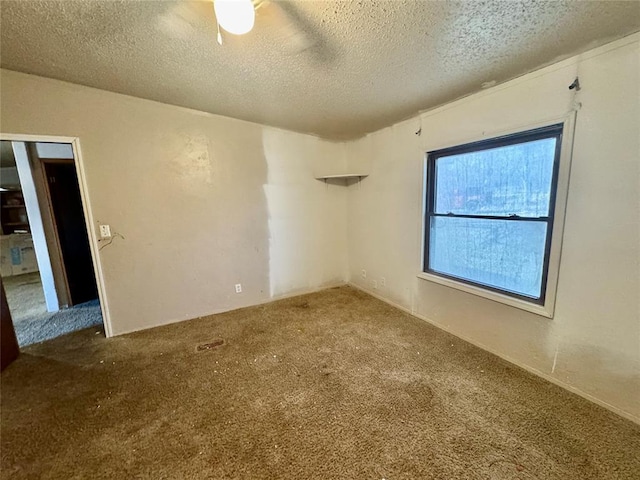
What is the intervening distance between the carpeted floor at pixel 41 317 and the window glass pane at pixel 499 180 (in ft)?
13.9

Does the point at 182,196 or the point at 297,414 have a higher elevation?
the point at 182,196

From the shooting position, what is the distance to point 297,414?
5.53 feet

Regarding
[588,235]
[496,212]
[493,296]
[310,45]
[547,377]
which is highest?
[310,45]

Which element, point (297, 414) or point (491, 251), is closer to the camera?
point (297, 414)

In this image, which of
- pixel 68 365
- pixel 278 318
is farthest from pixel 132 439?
pixel 278 318

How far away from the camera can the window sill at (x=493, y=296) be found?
1964mm

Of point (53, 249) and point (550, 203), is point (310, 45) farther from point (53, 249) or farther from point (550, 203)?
point (53, 249)

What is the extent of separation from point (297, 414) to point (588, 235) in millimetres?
2250

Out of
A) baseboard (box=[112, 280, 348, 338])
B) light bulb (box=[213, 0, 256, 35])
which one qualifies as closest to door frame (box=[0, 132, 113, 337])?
baseboard (box=[112, 280, 348, 338])

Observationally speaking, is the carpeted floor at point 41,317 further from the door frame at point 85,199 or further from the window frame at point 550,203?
the window frame at point 550,203

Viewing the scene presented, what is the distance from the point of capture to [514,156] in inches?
→ 82.7

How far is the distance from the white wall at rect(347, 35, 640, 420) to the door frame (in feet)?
11.6

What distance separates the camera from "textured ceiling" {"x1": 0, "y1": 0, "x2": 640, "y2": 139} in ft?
4.40

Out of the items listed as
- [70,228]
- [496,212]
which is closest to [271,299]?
[496,212]
